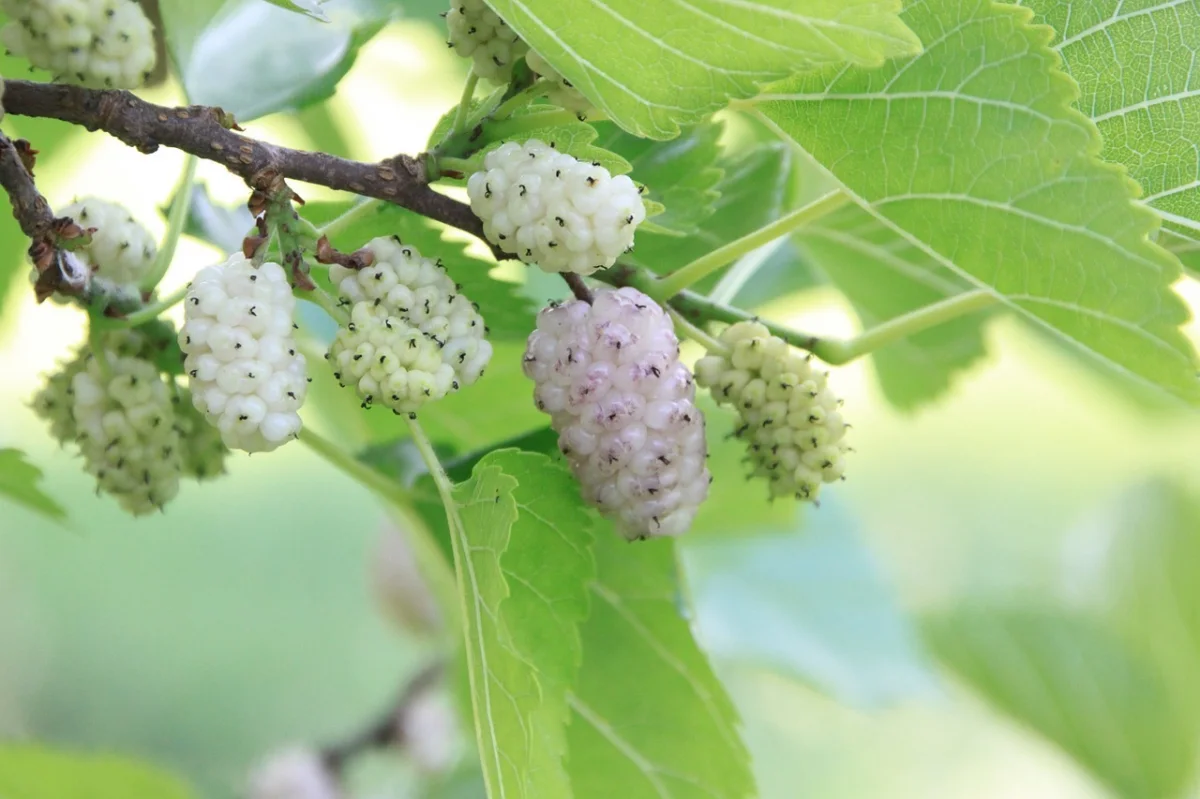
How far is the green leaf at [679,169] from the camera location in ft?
2.35

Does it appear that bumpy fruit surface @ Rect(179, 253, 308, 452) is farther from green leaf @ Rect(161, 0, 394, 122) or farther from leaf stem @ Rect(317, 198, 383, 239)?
green leaf @ Rect(161, 0, 394, 122)

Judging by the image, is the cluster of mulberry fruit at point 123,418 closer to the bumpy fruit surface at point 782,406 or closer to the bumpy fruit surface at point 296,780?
the bumpy fruit surface at point 782,406

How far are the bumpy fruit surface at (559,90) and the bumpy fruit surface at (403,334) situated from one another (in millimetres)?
102

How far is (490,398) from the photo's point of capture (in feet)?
2.96

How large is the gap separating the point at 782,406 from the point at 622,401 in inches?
Answer: 4.2

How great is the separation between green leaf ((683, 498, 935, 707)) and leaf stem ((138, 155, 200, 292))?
2.91ft

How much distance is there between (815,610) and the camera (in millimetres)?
1555

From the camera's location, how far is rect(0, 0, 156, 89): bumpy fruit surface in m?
0.57

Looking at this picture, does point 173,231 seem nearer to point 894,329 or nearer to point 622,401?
point 622,401

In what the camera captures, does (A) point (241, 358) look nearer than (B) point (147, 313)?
Yes

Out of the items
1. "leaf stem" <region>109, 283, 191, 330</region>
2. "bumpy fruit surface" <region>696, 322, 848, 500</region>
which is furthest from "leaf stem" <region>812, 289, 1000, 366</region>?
"leaf stem" <region>109, 283, 191, 330</region>

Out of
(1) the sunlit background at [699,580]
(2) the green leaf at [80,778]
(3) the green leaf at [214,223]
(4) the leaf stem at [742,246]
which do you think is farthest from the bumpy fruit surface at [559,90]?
(1) the sunlit background at [699,580]

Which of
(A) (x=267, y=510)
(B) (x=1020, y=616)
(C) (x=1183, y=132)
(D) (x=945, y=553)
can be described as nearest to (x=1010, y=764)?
(D) (x=945, y=553)

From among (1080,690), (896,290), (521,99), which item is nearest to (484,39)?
(521,99)
